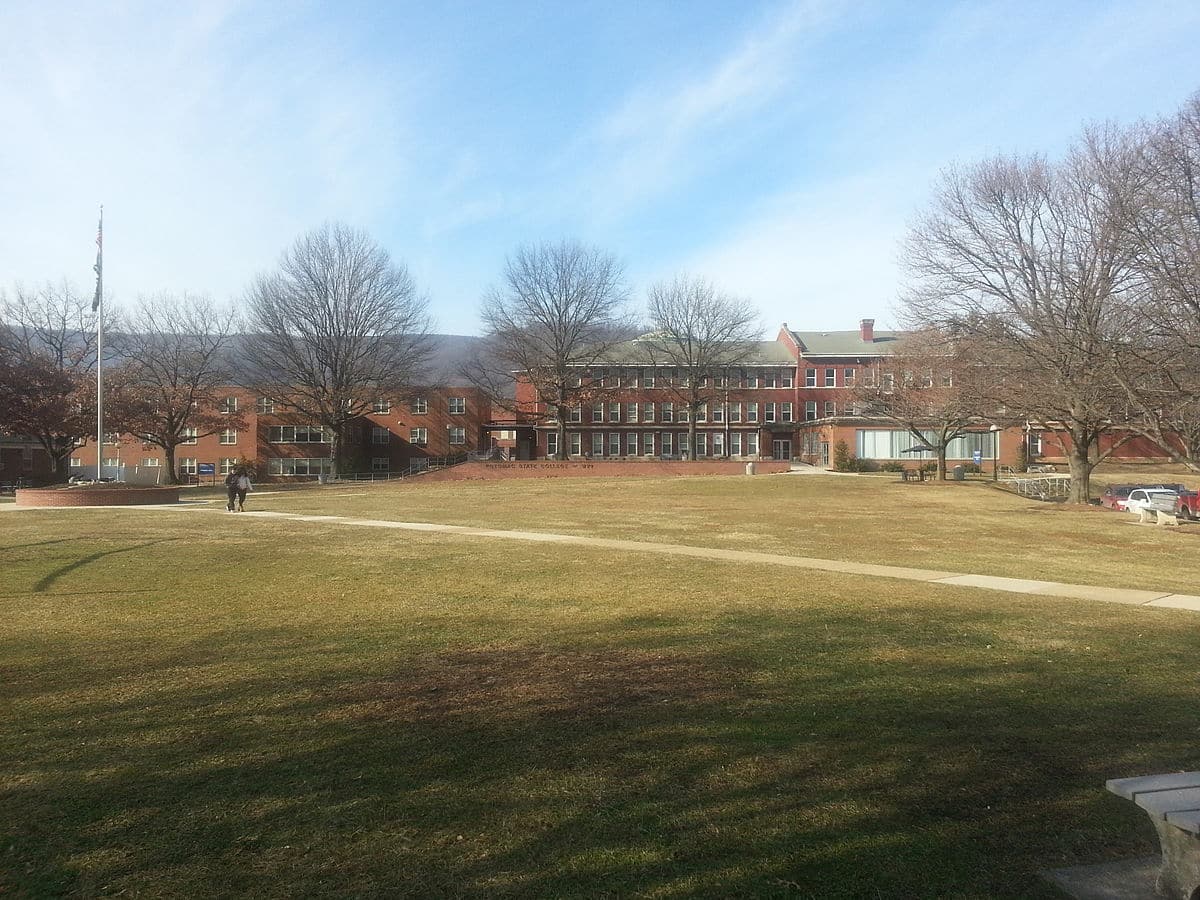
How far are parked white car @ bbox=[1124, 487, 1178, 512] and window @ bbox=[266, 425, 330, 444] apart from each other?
56.0m

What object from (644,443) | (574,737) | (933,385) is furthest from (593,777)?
(644,443)

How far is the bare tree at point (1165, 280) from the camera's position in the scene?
60.2 feet

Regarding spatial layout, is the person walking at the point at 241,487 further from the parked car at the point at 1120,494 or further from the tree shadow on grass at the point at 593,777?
the parked car at the point at 1120,494

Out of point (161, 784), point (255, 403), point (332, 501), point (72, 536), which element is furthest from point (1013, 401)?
point (255, 403)

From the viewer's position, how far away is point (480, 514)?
27.5 metres

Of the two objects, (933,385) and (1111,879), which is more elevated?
(933,385)

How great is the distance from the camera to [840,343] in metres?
79.1

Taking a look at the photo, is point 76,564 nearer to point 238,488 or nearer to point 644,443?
point 238,488

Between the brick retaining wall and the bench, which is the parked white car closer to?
the brick retaining wall

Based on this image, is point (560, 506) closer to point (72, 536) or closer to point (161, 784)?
point (72, 536)

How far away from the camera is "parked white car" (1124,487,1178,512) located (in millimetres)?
26097

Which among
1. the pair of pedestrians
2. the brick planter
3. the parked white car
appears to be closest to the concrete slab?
the parked white car

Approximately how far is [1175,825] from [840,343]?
7899 cm

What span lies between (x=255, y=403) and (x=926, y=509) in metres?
49.0
